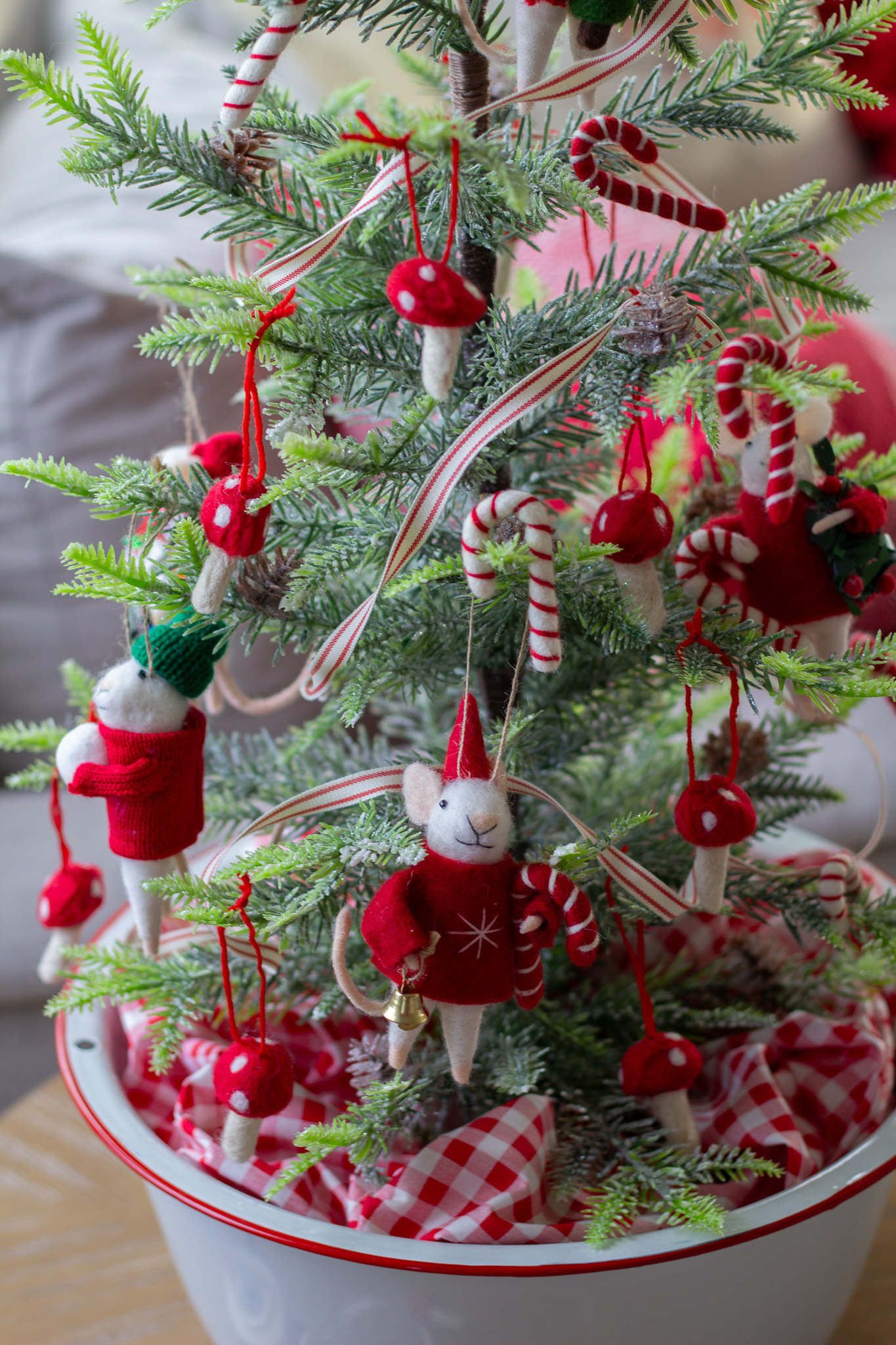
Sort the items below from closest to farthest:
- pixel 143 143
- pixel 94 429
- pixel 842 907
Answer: pixel 143 143
pixel 842 907
pixel 94 429

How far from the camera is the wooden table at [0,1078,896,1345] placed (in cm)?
59

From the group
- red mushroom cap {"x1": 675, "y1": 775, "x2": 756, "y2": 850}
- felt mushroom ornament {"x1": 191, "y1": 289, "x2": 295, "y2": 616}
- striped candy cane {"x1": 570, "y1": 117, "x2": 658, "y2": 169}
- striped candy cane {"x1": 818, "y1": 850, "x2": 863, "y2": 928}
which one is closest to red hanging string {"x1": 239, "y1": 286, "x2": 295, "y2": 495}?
felt mushroom ornament {"x1": 191, "y1": 289, "x2": 295, "y2": 616}

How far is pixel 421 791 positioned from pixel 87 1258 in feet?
1.38

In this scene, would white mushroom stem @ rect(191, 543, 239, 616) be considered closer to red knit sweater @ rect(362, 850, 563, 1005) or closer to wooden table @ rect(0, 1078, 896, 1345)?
red knit sweater @ rect(362, 850, 563, 1005)

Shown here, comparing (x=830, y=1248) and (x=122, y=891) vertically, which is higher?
(x=830, y=1248)

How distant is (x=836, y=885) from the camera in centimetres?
53

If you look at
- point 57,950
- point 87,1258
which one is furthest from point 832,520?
point 87,1258

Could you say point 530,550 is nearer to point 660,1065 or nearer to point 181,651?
point 181,651

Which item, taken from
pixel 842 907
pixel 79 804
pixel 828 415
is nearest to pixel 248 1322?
pixel 842 907

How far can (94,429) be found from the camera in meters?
1.03

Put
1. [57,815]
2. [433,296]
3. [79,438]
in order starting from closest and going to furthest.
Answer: [433,296] → [57,815] → [79,438]

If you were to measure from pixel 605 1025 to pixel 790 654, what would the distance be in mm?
286

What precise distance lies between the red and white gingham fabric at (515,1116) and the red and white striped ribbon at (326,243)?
375mm

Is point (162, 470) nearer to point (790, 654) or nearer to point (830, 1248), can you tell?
point (790, 654)
